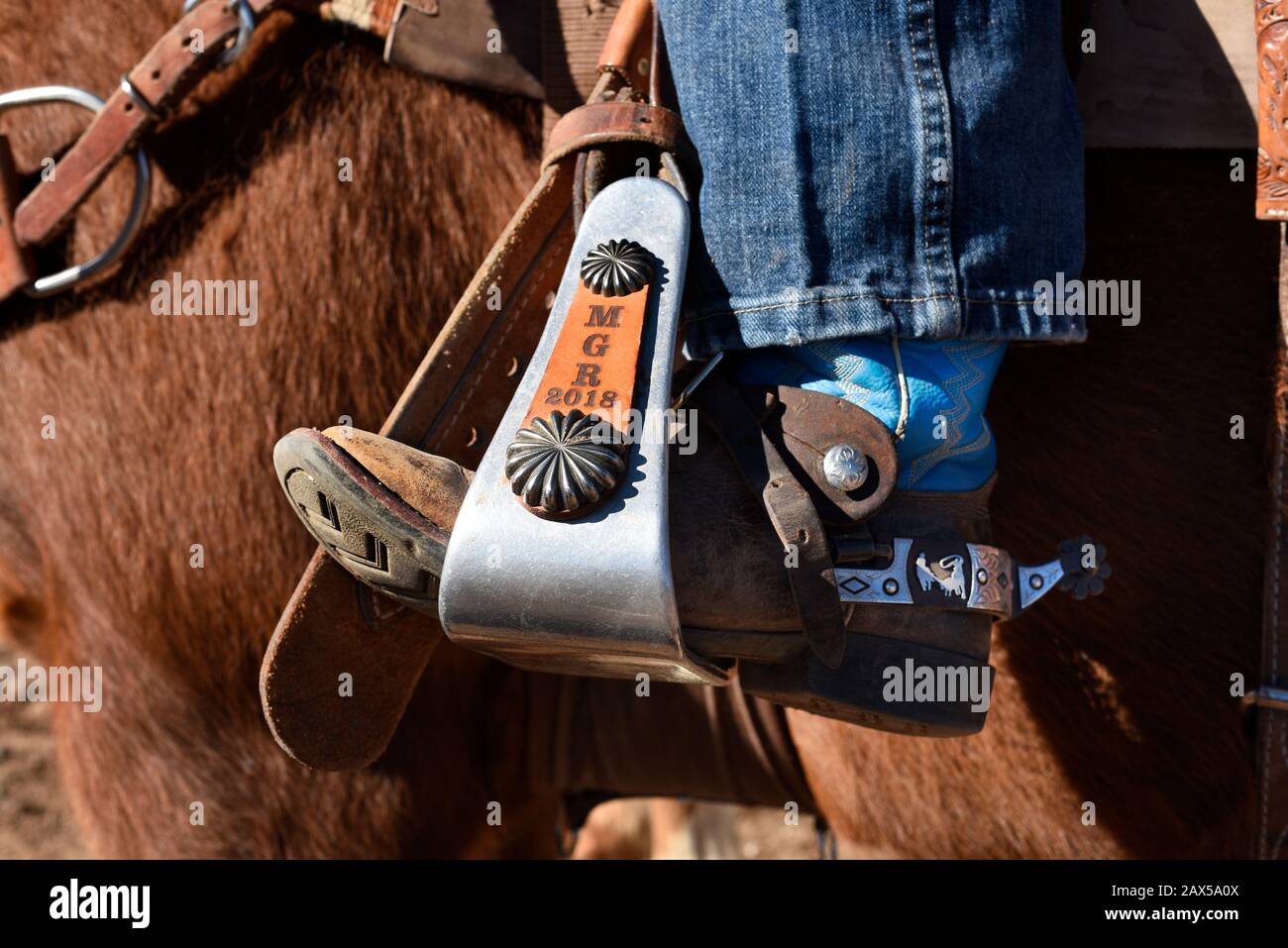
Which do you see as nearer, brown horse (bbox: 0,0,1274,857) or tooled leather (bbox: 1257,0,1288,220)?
tooled leather (bbox: 1257,0,1288,220)

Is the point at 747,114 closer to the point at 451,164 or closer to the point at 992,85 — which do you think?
the point at 992,85

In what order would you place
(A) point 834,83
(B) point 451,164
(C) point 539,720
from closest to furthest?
1. (A) point 834,83
2. (B) point 451,164
3. (C) point 539,720

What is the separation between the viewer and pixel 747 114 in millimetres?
1089

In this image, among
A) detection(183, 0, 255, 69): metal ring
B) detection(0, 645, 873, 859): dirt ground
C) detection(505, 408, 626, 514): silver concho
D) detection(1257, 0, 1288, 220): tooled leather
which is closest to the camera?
detection(505, 408, 626, 514): silver concho

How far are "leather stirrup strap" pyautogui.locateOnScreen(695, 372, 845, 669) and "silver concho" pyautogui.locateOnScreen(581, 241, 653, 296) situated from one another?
131 millimetres

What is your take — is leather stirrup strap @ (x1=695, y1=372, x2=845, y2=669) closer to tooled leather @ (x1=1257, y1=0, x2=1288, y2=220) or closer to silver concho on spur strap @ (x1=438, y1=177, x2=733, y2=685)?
silver concho on spur strap @ (x1=438, y1=177, x2=733, y2=685)

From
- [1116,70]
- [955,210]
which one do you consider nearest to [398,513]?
[955,210]

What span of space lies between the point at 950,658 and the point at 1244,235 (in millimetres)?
575

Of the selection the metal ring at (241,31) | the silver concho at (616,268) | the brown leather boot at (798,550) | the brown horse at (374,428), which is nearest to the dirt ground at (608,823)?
the brown horse at (374,428)

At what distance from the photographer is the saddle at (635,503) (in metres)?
1.03

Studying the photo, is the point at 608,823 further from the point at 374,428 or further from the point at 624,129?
the point at 624,129

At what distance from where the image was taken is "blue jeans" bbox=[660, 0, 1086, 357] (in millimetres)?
1068

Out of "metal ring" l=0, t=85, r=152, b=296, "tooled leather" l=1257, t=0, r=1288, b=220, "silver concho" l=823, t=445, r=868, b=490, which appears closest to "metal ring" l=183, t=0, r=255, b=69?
"metal ring" l=0, t=85, r=152, b=296

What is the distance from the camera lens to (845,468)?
1.06m
